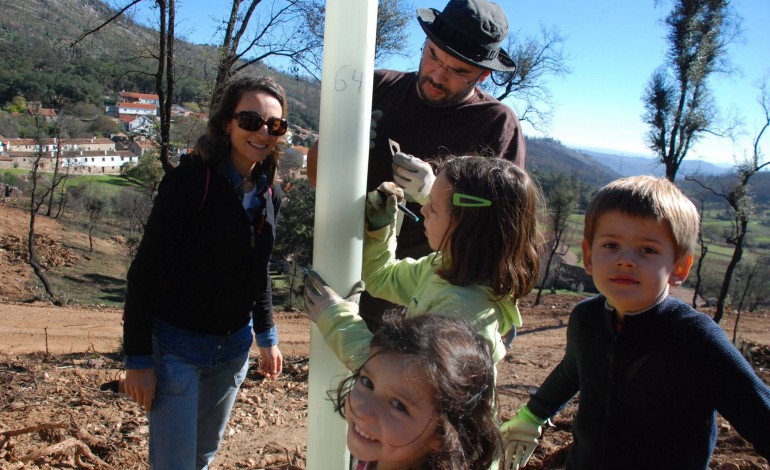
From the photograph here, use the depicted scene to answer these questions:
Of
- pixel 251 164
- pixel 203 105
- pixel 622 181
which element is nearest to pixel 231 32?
pixel 203 105

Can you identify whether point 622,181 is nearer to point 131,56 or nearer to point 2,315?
point 131,56

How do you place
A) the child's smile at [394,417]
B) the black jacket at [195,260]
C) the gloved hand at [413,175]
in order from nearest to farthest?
the child's smile at [394,417]
the gloved hand at [413,175]
the black jacket at [195,260]

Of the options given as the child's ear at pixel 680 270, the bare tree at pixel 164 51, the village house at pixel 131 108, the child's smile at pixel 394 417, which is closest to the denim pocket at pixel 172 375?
the child's smile at pixel 394 417

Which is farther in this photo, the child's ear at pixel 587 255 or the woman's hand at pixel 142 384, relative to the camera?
the woman's hand at pixel 142 384

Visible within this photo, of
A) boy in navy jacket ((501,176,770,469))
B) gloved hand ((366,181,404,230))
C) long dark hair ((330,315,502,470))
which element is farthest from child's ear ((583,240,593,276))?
gloved hand ((366,181,404,230))

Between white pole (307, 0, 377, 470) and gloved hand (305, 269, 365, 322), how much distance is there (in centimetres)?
3

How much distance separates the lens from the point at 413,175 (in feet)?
5.87

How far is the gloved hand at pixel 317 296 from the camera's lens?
1.46 metres

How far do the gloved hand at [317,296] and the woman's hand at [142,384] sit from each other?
28.9 inches

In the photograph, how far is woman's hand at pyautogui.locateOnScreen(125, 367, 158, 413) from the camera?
74.1 inches

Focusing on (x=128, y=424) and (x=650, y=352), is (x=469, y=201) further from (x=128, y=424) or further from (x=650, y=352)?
(x=128, y=424)

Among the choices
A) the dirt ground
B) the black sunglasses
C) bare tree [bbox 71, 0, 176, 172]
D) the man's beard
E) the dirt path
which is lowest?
the dirt path

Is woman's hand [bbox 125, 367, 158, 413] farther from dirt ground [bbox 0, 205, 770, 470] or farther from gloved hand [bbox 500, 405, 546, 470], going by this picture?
dirt ground [bbox 0, 205, 770, 470]

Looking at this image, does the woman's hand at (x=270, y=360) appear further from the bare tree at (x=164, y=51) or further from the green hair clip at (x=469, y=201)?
the bare tree at (x=164, y=51)
